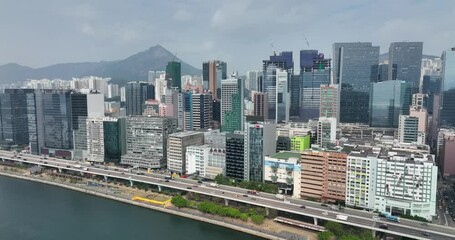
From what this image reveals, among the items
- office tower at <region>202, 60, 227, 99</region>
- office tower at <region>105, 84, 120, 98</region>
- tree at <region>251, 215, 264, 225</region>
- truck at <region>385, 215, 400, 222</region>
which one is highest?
office tower at <region>202, 60, 227, 99</region>

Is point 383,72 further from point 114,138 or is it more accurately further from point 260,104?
point 114,138

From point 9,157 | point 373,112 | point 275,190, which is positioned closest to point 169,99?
point 9,157

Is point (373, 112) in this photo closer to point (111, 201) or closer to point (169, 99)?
point (169, 99)

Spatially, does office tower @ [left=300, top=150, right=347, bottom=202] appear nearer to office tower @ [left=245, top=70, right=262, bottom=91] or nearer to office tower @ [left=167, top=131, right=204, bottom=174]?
office tower @ [left=167, top=131, right=204, bottom=174]

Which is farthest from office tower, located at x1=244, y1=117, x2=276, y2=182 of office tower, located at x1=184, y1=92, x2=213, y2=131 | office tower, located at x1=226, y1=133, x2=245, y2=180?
office tower, located at x1=184, y1=92, x2=213, y2=131

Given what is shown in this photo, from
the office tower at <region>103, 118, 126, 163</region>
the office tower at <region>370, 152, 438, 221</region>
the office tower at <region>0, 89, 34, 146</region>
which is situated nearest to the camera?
the office tower at <region>370, 152, 438, 221</region>

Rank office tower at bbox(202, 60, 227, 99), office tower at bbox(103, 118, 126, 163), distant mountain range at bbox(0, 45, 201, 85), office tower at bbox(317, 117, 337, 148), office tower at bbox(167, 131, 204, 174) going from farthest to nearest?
distant mountain range at bbox(0, 45, 201, 85) → office tower at bbox(202, 60, 227, 99) → office tower at bbox(103, 118, 126, 163) → office tower at bbox(317, 117, 337, 148) → office tower at bbox(167, 131, 204, 174)

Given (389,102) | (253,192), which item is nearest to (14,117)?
(253,192)
